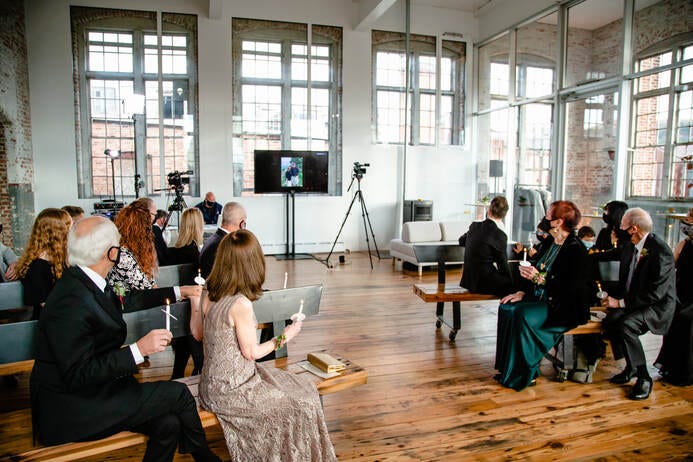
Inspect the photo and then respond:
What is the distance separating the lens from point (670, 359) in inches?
149

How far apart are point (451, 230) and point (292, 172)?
3.35 metres

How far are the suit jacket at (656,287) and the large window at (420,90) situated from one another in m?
7.86

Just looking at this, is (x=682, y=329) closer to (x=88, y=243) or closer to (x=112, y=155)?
(x=88, y=243)

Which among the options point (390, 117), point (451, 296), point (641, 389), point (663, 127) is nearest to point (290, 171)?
point (390, 117)

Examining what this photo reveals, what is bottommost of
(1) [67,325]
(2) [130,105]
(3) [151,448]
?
(3) [151,448]

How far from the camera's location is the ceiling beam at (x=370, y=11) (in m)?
9.15

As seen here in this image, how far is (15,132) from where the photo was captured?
8.35 meters

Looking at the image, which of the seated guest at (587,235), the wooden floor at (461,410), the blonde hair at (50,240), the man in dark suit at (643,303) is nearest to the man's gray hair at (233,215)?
the blonde hair at (50,240)

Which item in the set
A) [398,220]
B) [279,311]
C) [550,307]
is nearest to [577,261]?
[550,307]

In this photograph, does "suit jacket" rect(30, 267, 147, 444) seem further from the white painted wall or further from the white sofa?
the white painted wall

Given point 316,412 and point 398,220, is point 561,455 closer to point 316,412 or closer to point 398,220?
point 316,412

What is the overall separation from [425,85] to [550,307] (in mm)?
8632

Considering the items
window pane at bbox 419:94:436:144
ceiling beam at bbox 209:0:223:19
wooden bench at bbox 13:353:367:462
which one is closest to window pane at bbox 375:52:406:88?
window pane at bbox 419:94:436:144

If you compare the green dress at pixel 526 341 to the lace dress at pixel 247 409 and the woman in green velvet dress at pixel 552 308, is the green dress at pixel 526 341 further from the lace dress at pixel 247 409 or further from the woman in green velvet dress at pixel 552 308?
the lace dress at pixel 247 409
